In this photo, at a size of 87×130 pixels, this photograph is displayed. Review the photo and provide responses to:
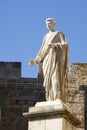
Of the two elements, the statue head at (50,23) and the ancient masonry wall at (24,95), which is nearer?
the statue head at (50,23)

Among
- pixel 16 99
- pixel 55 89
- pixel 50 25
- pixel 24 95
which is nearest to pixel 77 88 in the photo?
pixel 24 95

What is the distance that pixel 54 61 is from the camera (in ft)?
32.0

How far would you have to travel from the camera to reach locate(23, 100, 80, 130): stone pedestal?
9.25 metres

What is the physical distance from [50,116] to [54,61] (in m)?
1.03

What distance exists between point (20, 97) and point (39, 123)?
10811mm

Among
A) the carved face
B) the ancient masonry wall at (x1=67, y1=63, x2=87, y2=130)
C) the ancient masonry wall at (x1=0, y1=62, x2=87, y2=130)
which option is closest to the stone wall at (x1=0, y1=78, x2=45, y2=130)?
the ancient masonry wall at (x1=0, y1=62, x2=87, y2=130)

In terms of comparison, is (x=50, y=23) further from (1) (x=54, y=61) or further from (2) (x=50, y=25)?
(1) (x=54, y=61)

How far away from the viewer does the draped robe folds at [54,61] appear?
31.7ft

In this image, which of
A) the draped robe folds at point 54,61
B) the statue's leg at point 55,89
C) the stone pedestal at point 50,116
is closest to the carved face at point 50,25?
the draped robe folds at point 54,61

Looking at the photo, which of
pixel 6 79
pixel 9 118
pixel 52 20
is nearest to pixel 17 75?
pixel 6 79

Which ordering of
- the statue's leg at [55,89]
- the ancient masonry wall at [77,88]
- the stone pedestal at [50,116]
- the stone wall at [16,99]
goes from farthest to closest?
the stone wall at [16,99] < the ancient masonry wall at [77,88] < the statue's leg at [55,89] < the stone pedestal at [50,116]

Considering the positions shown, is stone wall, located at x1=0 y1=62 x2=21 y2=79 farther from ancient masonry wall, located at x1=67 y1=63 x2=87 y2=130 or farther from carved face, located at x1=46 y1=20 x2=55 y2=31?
carved face, located at x1=46 y1=20 x2=55 y2=31

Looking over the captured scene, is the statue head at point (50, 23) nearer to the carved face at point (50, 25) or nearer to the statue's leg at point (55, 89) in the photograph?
the carved face at point (50, 25)

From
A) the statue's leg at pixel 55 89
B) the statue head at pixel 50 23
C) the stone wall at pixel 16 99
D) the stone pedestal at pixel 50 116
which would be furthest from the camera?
the stone wall at pixel 16 99
